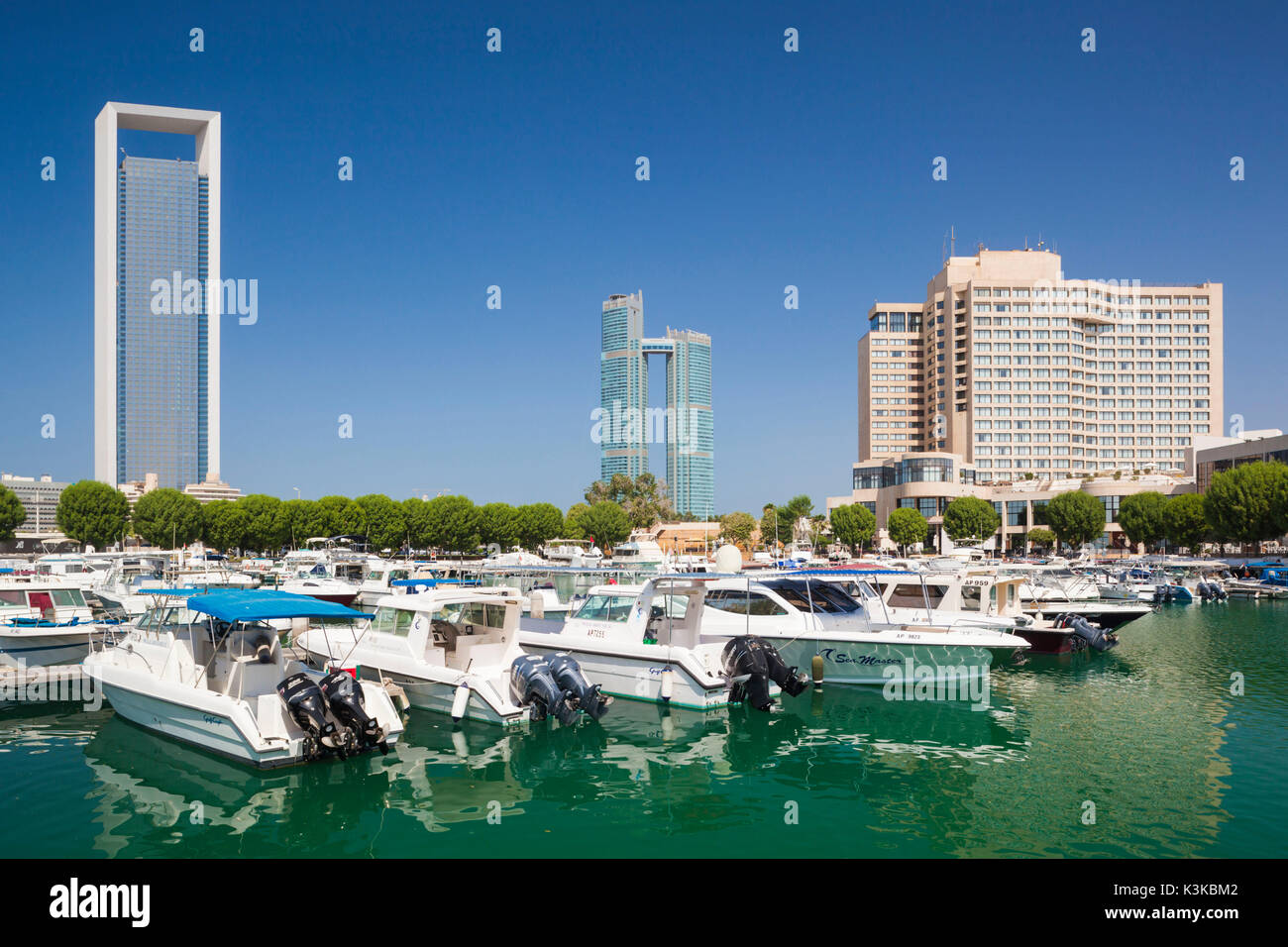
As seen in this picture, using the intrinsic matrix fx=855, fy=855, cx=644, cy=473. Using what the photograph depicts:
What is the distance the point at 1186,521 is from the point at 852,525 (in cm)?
3589

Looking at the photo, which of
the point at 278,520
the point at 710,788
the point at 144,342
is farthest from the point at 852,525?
the point at 144,342

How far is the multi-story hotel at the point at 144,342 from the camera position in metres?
187

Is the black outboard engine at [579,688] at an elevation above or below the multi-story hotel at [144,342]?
below

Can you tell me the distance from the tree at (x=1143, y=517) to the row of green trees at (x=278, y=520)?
64.8 meters

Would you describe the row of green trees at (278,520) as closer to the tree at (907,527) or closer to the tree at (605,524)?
the tree at (605,524)

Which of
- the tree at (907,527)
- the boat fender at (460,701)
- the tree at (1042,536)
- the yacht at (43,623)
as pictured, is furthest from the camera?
the tree at (1042,536)

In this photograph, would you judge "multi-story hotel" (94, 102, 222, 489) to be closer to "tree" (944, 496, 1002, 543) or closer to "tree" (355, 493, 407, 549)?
"tree" (355, 493, 407, 549)

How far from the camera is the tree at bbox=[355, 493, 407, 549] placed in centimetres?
8675

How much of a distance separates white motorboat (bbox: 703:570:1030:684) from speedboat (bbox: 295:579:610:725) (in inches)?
205

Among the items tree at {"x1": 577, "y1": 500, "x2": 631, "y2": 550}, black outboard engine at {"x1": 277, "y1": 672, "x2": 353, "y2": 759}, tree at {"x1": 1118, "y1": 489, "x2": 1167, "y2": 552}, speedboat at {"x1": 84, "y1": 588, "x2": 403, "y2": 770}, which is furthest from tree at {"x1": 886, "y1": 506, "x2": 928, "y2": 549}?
black outboard engine at {"x1": 277, "y1": 672, "x2": 353, "y2": 759}

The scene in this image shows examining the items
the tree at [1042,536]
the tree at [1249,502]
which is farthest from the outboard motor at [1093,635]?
the tree at [1042,536]
